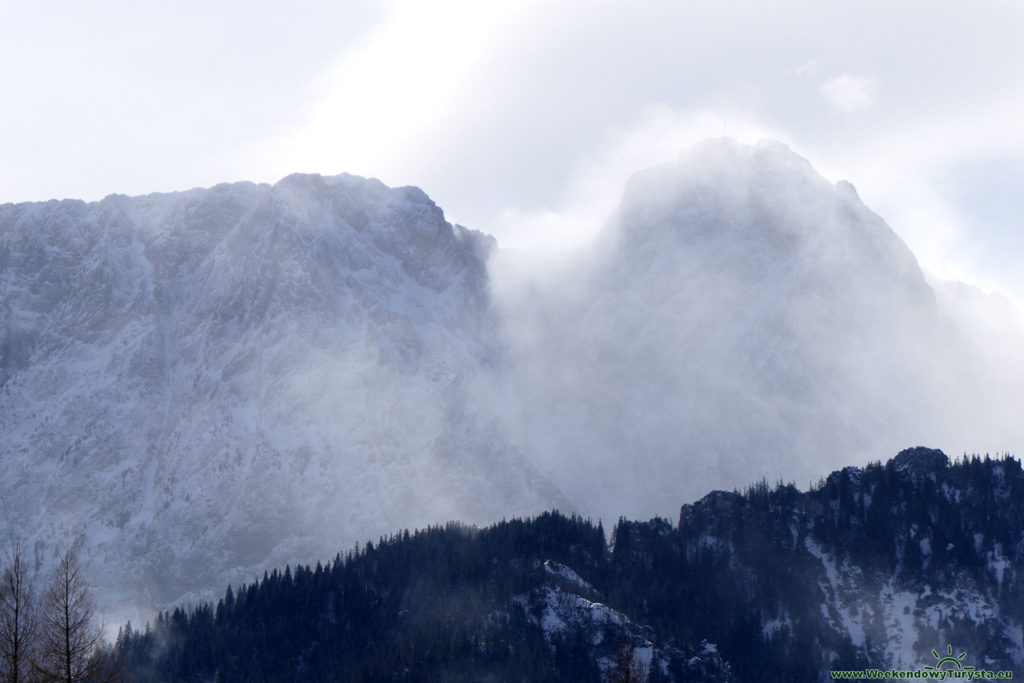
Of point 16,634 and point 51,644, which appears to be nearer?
point 16,634

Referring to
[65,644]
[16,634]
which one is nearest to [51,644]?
[65,644]

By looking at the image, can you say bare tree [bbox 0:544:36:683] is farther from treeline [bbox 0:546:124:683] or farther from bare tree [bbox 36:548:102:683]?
bare tree [bbox 36:548:102:683]

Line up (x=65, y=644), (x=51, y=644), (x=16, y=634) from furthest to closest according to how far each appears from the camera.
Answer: (x=65, y=644) → (x=51, y=644) → (x=16, y=634)

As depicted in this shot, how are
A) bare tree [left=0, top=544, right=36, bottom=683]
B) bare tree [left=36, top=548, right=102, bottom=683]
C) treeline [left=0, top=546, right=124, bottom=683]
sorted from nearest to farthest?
bare tree [left=0, top=544, right=36, bottom=683], treeline [left=0, top=546, right=124, bottom=683], bare tree [left=36, top=548, right=102, bottom=683]

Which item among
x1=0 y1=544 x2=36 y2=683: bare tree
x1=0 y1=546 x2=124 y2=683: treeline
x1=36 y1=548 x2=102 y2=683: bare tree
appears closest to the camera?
x1=0 y1=544 x2=36 y2=683: bare tree

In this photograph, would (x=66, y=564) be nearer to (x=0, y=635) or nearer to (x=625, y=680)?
(x=0, y=635)

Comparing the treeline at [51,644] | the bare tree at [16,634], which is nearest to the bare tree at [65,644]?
the treeline at [51,644]

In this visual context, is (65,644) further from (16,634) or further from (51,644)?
(16,634)

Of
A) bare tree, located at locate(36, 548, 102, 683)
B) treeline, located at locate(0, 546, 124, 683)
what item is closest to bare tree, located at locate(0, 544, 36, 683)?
treeline, located at locate(0, 546, 124, 683)

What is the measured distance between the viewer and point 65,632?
241 ft

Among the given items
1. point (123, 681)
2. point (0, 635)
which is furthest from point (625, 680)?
point (0, 635)

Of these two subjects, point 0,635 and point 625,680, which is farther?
point 625,680

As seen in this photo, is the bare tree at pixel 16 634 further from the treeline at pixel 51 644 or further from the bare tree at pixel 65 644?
the bare tree at pixel 65 644

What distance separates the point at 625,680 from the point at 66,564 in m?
29.6
